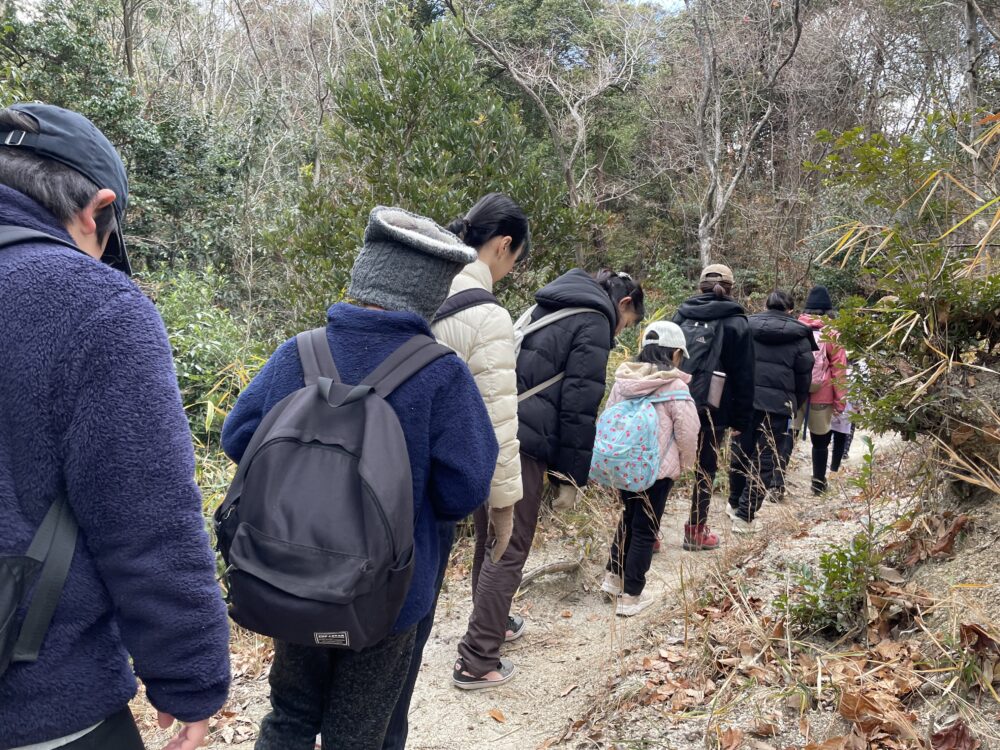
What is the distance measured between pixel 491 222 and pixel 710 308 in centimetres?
265

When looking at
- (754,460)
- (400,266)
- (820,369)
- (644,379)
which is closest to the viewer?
(400,266)

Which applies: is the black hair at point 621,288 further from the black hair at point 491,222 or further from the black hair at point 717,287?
the black hair at point 717,287

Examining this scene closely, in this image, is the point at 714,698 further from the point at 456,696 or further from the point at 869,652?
the point at 456,696

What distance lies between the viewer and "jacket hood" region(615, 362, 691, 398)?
414 centimetres

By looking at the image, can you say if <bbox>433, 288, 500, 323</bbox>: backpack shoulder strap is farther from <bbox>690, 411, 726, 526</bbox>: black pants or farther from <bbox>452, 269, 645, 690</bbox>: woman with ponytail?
<bbox>690, 411, 726, 526</bbox>: black pants

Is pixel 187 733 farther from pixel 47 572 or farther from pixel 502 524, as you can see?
pixel 502 524

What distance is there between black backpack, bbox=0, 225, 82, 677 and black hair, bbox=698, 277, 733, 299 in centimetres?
473

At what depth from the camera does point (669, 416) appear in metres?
4.23

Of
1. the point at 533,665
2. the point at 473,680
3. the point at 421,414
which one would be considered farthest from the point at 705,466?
the point at 421,414

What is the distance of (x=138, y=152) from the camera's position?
437 inches

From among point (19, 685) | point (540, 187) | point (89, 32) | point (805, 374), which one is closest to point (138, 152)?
point (89, 32)

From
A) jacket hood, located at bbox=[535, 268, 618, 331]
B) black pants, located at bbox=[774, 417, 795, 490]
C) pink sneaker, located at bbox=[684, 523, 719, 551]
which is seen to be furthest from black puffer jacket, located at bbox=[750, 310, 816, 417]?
jacket hood, located at bbox=[535, 268, 618, 331]

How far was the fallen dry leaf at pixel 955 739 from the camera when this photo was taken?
7.43 feet

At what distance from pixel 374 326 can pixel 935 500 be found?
8.73ft
